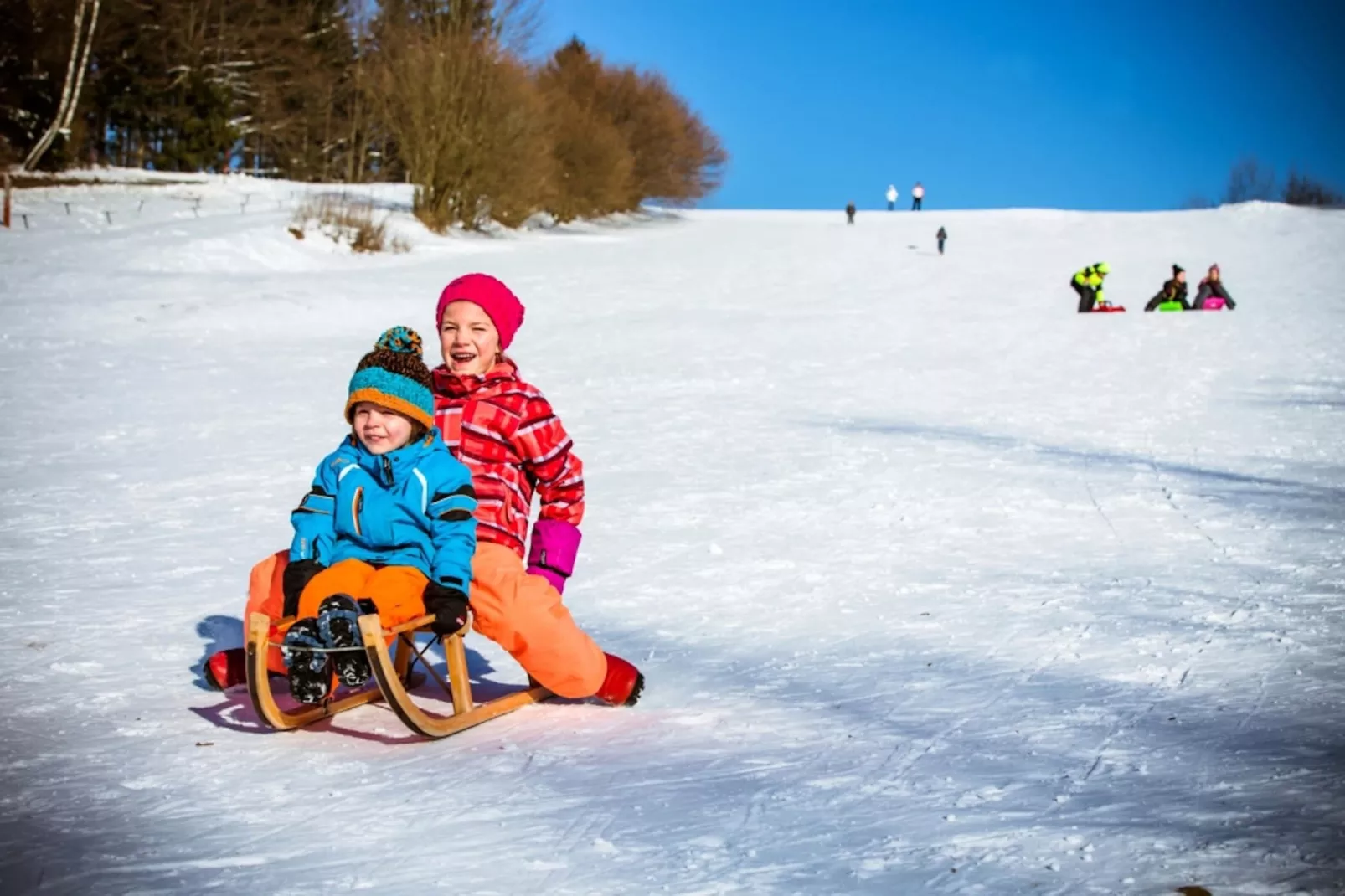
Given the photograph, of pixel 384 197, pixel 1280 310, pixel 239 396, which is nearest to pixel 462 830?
pixel 239 396

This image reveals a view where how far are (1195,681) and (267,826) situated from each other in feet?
9.14

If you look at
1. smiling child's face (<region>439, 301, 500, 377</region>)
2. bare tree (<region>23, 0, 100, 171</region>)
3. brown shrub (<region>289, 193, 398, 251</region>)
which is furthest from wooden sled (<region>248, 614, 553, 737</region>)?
bare tree (<region>23, 0, 100, 171</region>)

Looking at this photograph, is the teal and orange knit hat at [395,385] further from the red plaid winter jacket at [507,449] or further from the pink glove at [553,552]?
the pink glove at [553,552]

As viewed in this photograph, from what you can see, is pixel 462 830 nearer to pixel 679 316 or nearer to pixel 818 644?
pixel 818 644

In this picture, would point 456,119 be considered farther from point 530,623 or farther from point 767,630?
point 530,623

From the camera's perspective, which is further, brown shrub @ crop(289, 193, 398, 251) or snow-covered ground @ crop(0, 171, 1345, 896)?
brown shrub @ crop(289, 193, 398, 251)

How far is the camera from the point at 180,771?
10.2ft

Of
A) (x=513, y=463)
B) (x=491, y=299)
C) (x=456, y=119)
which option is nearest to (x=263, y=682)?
(x=513, y=463)

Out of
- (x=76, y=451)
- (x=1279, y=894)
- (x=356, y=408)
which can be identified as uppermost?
(x=356, y=408)

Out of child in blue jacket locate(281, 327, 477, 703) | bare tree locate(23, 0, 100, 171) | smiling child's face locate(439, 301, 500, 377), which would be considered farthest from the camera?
bare tree locate(23, 0, 100, 171)

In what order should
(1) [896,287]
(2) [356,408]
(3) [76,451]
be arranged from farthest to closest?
(1) [896,287]
(3) [76,451]
(2) [356,408]

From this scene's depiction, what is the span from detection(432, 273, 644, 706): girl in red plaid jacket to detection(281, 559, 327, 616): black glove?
18.2 inches

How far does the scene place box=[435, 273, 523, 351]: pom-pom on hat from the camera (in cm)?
394

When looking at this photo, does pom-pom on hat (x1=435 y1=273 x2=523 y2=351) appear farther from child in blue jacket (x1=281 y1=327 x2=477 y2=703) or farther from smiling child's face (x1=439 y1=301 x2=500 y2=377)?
child in blue jacket (x1=281 y1=327 x2=477 y2=703)
